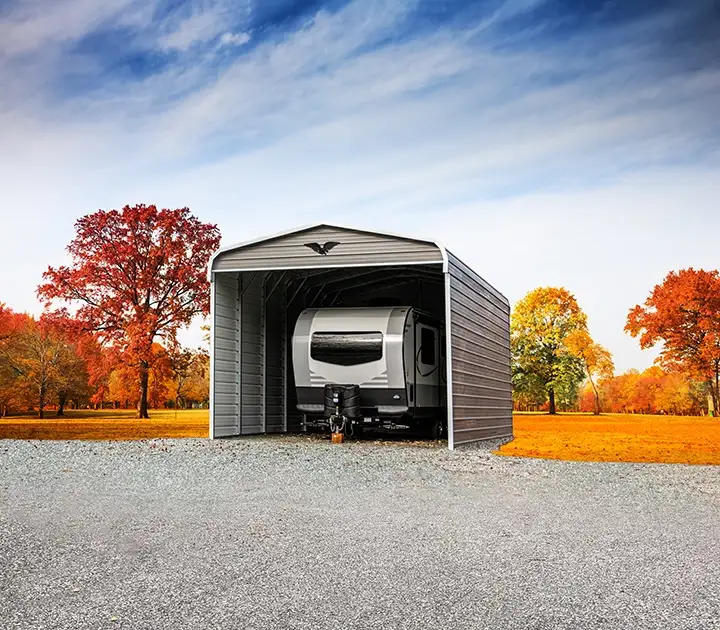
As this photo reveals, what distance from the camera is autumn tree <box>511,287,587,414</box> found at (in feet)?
114

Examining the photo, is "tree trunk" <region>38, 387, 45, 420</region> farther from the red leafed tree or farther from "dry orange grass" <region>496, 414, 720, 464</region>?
"dry orange grass" <region>496, 414, 720, 464</region>

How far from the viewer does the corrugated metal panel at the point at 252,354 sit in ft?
56.2

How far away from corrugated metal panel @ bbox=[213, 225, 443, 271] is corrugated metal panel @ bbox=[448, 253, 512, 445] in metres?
0.81

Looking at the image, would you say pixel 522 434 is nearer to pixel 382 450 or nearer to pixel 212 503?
pixel 382 450

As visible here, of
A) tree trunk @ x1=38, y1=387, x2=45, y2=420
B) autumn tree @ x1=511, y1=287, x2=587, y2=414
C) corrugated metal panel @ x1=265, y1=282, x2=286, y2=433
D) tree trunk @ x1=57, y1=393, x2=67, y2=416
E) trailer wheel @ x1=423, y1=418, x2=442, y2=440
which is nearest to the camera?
trailer wheel @ x1=423, y1=418, x2=442, y2=440

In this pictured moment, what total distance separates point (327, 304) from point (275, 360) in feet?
6.92

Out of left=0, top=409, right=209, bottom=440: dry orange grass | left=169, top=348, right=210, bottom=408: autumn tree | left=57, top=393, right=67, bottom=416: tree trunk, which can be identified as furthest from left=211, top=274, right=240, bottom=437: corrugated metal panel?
left=57, top=393, right=67, bottom=416: tree trunk

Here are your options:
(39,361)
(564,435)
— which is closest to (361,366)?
(564,435)

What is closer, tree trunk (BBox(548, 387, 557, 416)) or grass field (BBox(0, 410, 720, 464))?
grass field (BBox(0, 410, 720, 464))

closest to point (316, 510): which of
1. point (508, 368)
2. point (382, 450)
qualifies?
point (382, 450)

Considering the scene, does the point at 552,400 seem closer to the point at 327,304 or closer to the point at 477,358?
the point at 327,304

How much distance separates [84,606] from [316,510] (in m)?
3.46

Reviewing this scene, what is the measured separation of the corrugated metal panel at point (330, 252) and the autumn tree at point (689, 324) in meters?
21.4

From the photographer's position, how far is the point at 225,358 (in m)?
16.4
